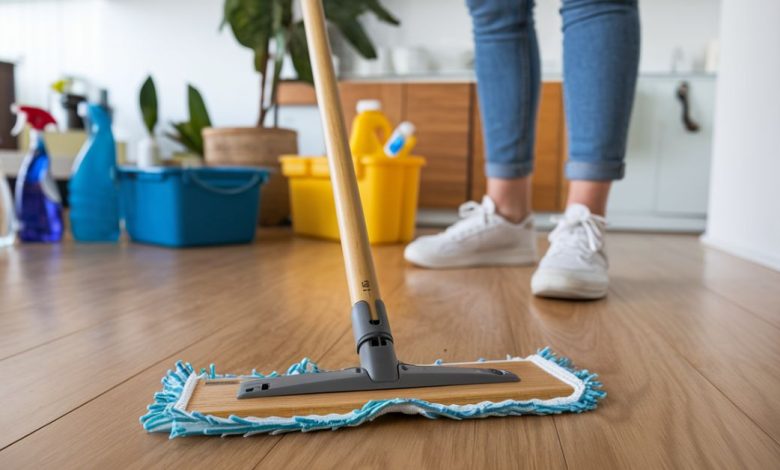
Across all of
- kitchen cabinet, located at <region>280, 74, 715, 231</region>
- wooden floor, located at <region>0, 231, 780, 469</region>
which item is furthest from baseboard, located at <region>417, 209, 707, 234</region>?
wooden floor, located at <region>0, 231, 780, 469</region>

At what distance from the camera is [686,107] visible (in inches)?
101

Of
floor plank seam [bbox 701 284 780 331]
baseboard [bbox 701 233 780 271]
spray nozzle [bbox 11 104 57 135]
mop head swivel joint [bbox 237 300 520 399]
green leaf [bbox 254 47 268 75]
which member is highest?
green leaf [bbox 254 47 268 75]

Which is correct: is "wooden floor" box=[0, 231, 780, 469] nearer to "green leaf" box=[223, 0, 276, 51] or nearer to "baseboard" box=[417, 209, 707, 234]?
"green leaf" box=[223, 0, 276, 51]

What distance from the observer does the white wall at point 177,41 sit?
10.0ft

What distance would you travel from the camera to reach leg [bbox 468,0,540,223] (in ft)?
3.80

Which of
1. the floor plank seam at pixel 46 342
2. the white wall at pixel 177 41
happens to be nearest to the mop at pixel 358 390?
the floor plank seam at pixel 46 342

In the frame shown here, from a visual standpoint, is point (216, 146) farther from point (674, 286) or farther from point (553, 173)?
point (674, 286)

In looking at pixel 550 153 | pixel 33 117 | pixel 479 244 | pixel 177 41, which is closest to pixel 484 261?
pixel 479 244

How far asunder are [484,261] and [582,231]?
0.29m

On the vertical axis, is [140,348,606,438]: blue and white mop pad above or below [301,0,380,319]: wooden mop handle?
below

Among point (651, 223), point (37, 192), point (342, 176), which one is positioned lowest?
point (651, 223)

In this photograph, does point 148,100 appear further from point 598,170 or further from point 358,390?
point 358,390

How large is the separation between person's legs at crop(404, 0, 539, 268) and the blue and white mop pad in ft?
2.34

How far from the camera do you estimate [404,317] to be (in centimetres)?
84
